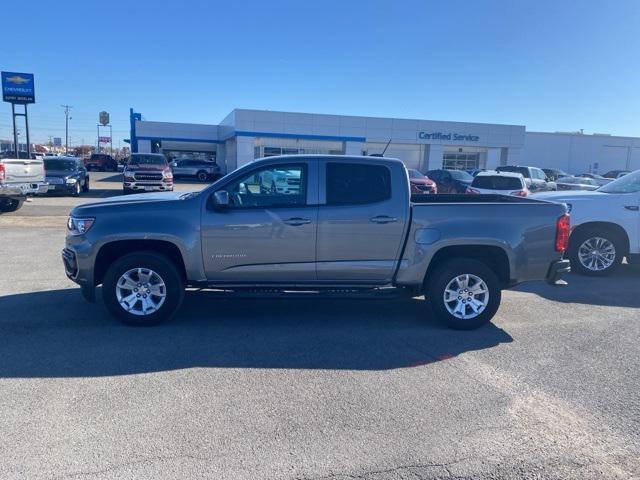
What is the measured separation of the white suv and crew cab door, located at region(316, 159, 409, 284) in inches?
175

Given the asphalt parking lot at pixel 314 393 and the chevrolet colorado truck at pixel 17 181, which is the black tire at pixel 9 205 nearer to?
the chevrolet colorado truck at pixel 17 181

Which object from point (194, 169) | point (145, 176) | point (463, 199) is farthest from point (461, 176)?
point (194, 169)

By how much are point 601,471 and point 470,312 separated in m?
2.55

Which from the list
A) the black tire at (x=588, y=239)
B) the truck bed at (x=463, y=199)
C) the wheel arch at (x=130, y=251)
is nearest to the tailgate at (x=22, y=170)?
the wheel arch at (x=130, y=251)

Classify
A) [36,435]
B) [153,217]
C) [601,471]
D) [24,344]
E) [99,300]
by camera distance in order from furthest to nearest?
[99,300] → [153,217] → [24,344] → [36,435] → [601,471]

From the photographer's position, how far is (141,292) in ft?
17.3

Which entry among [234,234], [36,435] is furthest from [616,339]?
[36,435]

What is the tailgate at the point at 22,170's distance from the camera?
45.8ft

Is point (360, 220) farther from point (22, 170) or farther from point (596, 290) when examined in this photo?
point (22, 170)

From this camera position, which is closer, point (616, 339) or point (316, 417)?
point (316, 417)

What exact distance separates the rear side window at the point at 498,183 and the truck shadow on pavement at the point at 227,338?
996 cm

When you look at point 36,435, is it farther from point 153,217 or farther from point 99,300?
point 99,300

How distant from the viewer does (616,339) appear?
5.30m

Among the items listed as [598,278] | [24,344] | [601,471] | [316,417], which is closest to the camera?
[601,471]
